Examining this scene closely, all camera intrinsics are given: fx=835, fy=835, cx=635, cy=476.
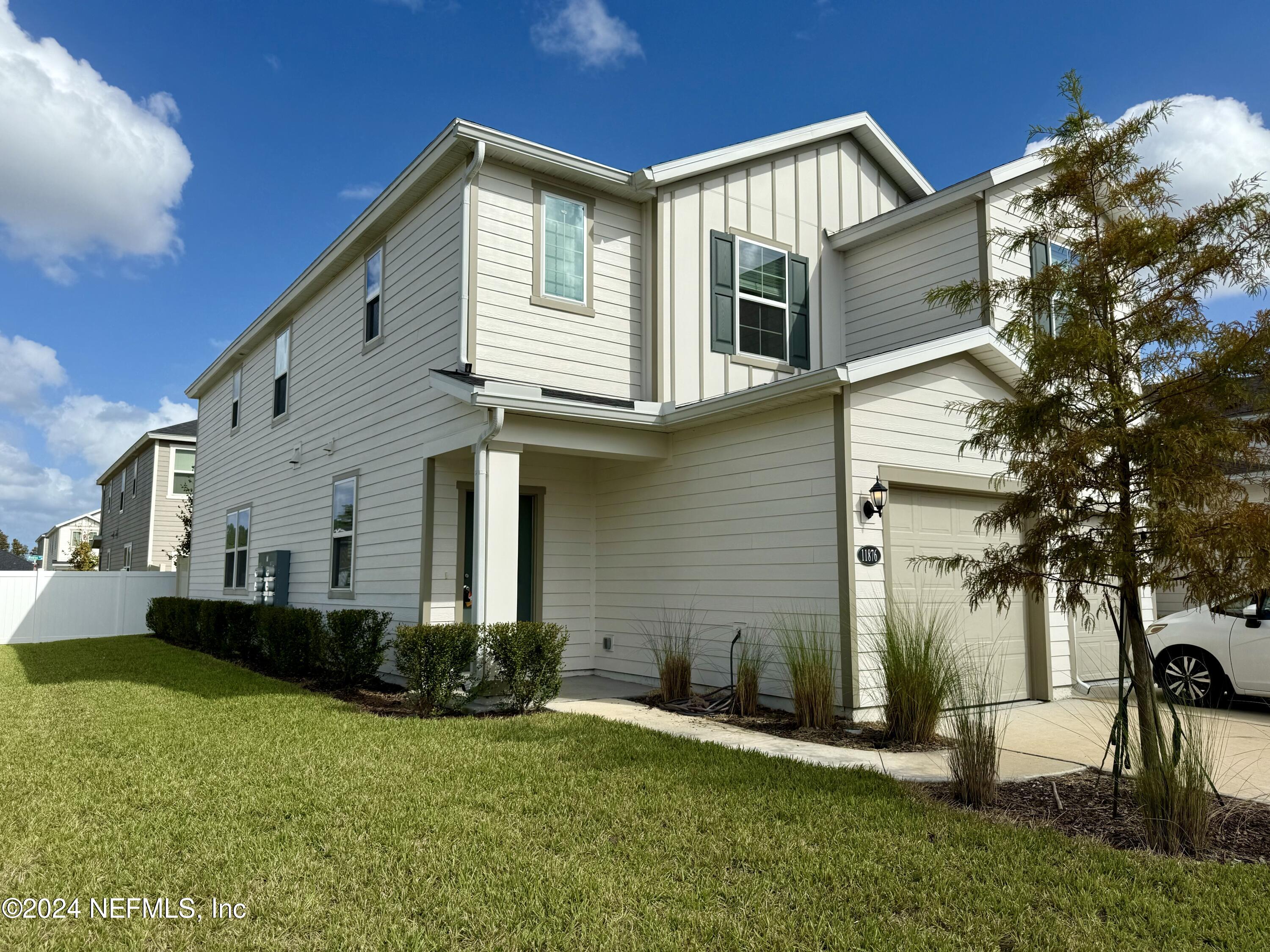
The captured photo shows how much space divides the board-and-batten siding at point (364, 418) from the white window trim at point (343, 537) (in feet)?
0.28

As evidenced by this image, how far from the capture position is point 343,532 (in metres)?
11.6

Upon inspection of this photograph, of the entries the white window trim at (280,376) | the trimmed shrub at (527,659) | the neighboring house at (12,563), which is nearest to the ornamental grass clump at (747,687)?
the trimmed shrub at (527,659)

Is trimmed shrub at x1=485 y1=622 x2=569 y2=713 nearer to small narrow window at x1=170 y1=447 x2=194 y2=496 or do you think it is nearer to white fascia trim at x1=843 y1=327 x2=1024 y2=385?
white fascia trim at x1=843 y1=327 x2=1024 y2=385

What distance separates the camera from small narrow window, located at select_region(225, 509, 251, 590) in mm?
15672

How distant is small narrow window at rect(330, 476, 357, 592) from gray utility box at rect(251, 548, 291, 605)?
176 cm

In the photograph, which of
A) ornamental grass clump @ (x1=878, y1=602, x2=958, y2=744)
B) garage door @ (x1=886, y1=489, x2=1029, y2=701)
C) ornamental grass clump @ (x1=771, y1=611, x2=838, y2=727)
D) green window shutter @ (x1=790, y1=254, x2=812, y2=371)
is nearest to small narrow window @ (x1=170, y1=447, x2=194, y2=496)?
green window shutter @ (x1=790, y1=254, x2=812, y2=371)

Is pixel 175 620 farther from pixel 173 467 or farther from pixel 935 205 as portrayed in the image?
pixel 935 205

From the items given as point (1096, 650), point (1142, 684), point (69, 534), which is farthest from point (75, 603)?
point (69, 534)

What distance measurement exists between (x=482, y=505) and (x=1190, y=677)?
24.2 ft

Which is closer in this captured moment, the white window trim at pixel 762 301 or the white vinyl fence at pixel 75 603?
the white window trim at pixel 762 301

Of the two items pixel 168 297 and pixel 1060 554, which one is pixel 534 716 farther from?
pixel 168 297

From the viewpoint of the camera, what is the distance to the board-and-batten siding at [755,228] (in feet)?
32.8

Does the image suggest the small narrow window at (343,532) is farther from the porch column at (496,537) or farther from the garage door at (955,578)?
the garage door at (955,578)

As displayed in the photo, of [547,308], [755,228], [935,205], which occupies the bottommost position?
[547,308]
